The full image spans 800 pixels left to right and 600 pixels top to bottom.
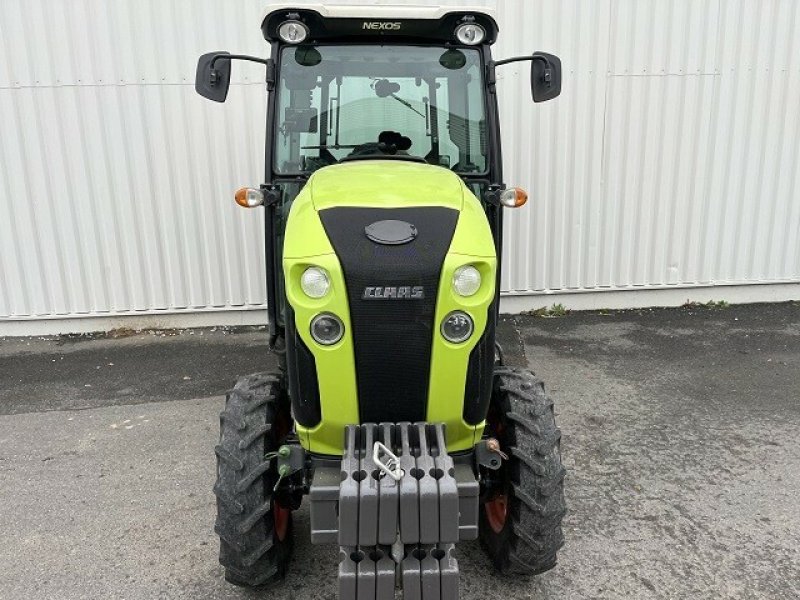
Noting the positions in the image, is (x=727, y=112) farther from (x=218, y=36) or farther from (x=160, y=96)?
(x=160, y=96)

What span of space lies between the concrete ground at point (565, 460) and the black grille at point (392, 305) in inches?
37.4

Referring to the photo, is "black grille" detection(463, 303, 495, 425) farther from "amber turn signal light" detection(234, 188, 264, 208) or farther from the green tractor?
"amber turn signal light" detection(234, 188, 264, 208)

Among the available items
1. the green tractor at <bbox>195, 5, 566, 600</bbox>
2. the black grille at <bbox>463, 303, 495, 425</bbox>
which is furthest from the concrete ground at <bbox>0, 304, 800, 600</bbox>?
the black grille at <bbox>463, 303, 495, 425</bbox>

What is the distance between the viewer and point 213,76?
3.14 metres

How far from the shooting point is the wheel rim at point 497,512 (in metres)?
2.79

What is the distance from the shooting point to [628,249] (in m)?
6.41

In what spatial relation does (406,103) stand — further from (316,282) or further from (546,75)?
(316,282)

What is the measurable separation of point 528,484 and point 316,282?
1089 millimetres

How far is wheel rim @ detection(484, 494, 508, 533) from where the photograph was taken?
2786 mm

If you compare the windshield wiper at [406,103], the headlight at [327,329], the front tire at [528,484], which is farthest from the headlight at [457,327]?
the windshield wiper at [406,103]

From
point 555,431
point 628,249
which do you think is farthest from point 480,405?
point 628,249

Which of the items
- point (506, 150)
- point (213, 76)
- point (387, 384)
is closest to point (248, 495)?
point (387, 384)

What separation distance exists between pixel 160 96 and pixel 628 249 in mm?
4426

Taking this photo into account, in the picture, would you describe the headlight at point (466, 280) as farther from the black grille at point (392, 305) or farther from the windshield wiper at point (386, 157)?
the windshield wiper at point (386, 157)
